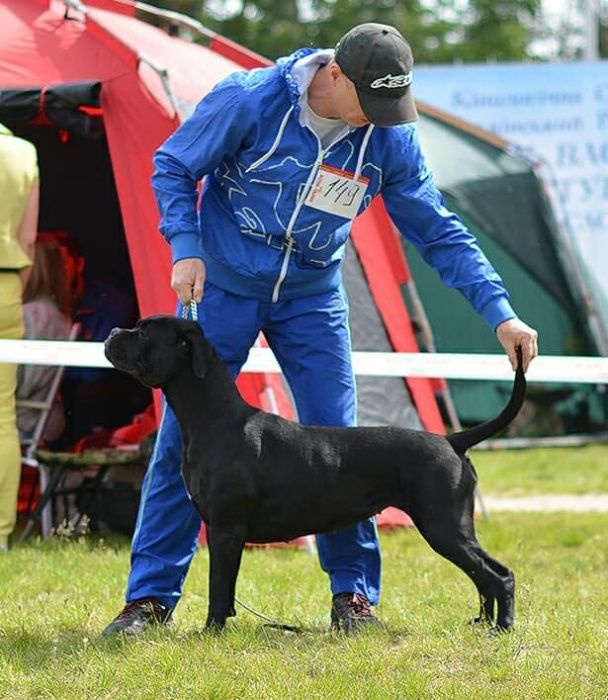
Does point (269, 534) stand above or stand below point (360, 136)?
below

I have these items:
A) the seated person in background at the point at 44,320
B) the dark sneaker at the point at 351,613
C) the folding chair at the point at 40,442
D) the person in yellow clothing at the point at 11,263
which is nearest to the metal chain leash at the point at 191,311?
the dark sneaker at the point at 351,613

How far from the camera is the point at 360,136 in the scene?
401cm

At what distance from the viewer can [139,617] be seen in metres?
4.10

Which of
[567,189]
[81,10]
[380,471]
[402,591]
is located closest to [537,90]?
[567,189]

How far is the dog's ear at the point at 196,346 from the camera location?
3873 mm

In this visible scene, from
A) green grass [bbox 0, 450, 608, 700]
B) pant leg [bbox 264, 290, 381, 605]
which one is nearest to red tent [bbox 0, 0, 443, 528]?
green grass [bbox 0, 450, 608, 700]

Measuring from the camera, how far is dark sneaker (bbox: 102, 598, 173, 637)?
4031mm

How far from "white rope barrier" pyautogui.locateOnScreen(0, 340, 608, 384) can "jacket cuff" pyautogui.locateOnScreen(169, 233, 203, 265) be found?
1.63 meters

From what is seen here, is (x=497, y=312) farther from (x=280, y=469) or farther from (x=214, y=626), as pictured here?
(x=214, y=626)

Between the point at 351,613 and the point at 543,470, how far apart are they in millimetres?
5372

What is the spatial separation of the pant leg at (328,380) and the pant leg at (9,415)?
198cm

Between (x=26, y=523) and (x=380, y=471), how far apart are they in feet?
10.2

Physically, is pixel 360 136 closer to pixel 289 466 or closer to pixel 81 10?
pixel 289 466

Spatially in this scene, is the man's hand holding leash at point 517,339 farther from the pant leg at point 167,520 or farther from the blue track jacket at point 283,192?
the pant leg at point 167,520
